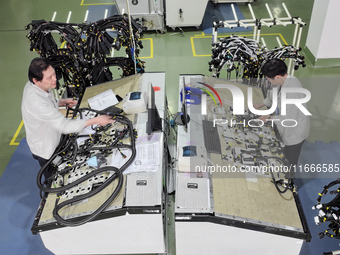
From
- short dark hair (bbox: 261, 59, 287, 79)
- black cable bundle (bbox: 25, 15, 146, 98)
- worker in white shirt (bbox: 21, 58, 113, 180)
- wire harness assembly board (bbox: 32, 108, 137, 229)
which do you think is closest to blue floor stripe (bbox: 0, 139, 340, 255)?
wire harness assembly board (bbox: 32, 108, 137, 229)

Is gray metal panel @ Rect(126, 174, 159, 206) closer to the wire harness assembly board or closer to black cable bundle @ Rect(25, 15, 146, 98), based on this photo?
the wire harness assembly board

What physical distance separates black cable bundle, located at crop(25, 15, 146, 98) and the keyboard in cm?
154

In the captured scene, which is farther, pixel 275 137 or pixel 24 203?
pixel 24 203

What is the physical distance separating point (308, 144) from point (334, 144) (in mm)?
382

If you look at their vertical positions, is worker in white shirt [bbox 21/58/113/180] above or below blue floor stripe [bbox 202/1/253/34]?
above

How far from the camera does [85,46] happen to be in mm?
4301

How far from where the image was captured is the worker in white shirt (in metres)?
3.18

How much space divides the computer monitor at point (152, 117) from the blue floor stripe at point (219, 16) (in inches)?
189

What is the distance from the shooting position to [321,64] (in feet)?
21.4

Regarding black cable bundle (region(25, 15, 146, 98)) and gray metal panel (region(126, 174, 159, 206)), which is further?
black cable bundle (region(25, 15, 146, 98))

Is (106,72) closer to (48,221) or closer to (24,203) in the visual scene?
(24,203)

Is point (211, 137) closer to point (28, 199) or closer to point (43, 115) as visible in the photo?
point (43, 115)

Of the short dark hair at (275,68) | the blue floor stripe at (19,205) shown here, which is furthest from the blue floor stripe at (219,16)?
the blue floor stripe at (19,205)

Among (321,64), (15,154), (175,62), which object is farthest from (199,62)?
(15,154)
